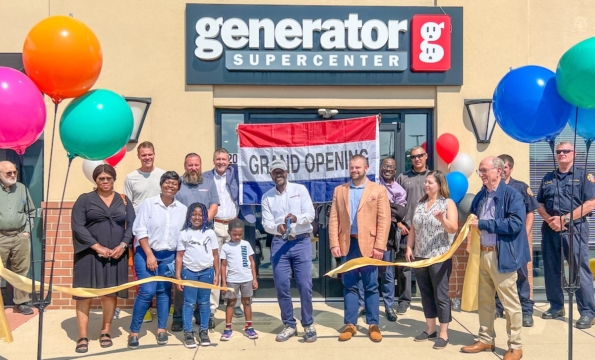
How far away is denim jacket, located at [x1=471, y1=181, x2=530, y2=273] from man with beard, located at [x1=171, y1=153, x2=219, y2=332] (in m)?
2.81

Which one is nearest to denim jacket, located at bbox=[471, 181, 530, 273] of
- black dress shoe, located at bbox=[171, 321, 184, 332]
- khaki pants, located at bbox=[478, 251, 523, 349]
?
khaki pants, located at bbox=[478, 251, 523, 349]

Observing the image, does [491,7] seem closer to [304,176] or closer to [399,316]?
[304,176]

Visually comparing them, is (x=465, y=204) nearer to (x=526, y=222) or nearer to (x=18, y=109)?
(x=526, y=222)

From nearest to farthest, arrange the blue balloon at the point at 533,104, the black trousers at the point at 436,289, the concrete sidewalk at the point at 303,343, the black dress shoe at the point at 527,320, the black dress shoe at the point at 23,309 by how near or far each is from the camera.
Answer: the blue balloon at the point at 533,104
the concrete sidewalk at the point at 303,343
the black trousers at the point at 436,289
the black dress shoe at the point at 527,320
the black dress shoe at the point at 23,309

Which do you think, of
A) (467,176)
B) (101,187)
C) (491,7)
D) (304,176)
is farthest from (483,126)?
(101,187)

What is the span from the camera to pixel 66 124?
4.45 meters

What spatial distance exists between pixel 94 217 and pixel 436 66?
460cm

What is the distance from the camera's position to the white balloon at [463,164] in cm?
667

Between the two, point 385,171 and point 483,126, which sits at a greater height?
point 483,126

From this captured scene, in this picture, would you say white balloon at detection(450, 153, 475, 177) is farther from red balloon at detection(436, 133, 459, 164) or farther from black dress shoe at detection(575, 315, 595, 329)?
black dress shoe at detection(575, 315, 595, 329)

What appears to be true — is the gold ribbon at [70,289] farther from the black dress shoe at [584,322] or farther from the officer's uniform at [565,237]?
the black dress shoe at [584,322]

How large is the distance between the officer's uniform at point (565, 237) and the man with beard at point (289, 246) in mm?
2801

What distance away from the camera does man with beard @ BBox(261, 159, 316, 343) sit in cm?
550

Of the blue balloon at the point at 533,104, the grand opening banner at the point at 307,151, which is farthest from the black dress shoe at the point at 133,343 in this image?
the blue balloon at the point at 533,104
